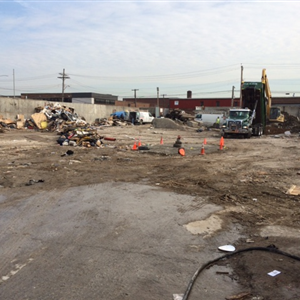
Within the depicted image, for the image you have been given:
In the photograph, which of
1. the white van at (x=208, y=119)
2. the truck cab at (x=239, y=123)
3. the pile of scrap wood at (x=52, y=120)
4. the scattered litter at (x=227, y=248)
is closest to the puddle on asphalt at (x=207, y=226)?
the scattered litter at (x=227, y=248)

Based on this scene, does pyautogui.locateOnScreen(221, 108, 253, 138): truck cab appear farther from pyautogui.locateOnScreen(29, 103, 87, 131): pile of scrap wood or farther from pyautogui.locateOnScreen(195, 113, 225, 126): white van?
pyautogui.locateOnScreen(195, 113, 225, 126): white van

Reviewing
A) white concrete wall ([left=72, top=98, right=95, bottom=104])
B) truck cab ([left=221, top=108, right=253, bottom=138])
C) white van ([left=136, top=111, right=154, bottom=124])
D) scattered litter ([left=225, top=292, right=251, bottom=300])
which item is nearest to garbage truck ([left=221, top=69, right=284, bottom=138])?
truck cab ([left=221, top=108, right=253, bottom=138])

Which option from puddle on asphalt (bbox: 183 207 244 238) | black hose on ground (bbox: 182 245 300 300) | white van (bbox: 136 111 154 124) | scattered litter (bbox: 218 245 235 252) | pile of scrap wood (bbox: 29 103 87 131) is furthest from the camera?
white van (bbox: 136 111 154 124)

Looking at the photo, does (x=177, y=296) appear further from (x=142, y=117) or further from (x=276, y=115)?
(x=142, y=117)

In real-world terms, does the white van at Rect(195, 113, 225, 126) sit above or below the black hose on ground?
above

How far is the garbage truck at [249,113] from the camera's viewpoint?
26797 mm

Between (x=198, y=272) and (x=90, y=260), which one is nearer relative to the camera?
(x=198, y=272)

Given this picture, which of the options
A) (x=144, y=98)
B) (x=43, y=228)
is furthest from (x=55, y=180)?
(x=144, y=98)

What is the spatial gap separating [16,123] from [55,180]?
80.9ft

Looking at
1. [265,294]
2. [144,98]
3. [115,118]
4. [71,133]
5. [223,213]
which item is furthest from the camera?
[144,98]

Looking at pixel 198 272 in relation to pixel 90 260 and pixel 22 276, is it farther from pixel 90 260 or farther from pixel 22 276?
pixel 22 276

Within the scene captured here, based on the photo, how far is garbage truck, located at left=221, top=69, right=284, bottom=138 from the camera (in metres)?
26.8

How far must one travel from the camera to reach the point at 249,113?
90.6ft

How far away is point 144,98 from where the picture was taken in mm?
109812
